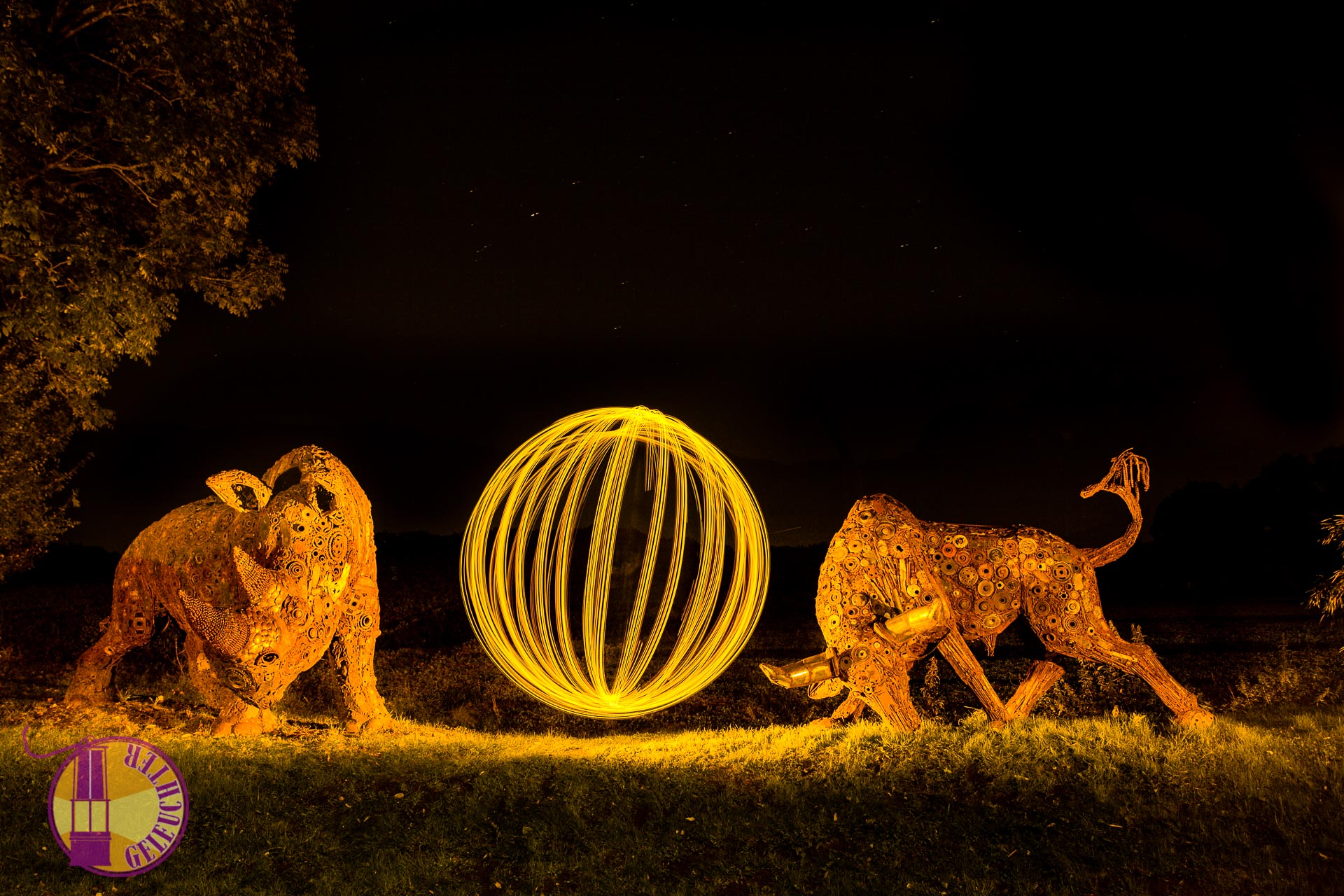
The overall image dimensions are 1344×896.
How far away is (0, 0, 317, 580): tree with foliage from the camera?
10.0 metres

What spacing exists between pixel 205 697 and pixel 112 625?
4.95ft

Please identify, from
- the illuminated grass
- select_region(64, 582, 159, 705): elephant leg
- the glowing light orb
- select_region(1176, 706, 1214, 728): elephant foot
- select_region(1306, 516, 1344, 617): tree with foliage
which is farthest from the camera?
select_region(64, 582, 159, 705): elephant leg

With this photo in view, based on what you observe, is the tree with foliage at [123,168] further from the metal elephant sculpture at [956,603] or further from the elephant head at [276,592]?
the metal elephant sculpture at [956,603]

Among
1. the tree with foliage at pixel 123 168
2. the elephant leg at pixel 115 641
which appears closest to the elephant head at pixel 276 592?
the elephant leg at pixel 115 641

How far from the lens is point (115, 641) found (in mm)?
10172

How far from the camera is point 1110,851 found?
6598mm

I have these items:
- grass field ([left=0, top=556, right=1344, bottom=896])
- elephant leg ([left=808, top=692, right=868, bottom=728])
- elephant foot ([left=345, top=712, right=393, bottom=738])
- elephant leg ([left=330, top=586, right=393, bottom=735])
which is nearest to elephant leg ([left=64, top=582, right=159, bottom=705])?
grass field ([left=0, top=556, right=1344, bottom=896])

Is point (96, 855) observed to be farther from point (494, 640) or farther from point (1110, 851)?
point (1110, 851)

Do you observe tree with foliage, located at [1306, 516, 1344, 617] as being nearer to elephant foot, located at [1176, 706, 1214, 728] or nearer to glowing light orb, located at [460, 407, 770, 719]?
elephant foot, located at [1176, 706, 1214, 728]

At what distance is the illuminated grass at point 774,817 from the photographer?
21.6 ft

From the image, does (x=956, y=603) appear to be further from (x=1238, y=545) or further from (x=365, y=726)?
(x=1238, y=545)

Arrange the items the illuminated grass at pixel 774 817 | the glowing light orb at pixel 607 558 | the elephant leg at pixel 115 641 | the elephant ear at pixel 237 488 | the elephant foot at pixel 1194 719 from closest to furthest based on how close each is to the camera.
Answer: the illuminated grass at pixel 774 817 < the elephant foot at pixel 1194 719 < the elephant ear at pixel 237 488 < the glowing light orb at pixel 607 558 < the elephant leg at pixel 115 641

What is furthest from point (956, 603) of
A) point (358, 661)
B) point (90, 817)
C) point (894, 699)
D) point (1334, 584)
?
point (90, 817)

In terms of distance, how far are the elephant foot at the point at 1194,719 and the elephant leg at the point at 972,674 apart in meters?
1.42
